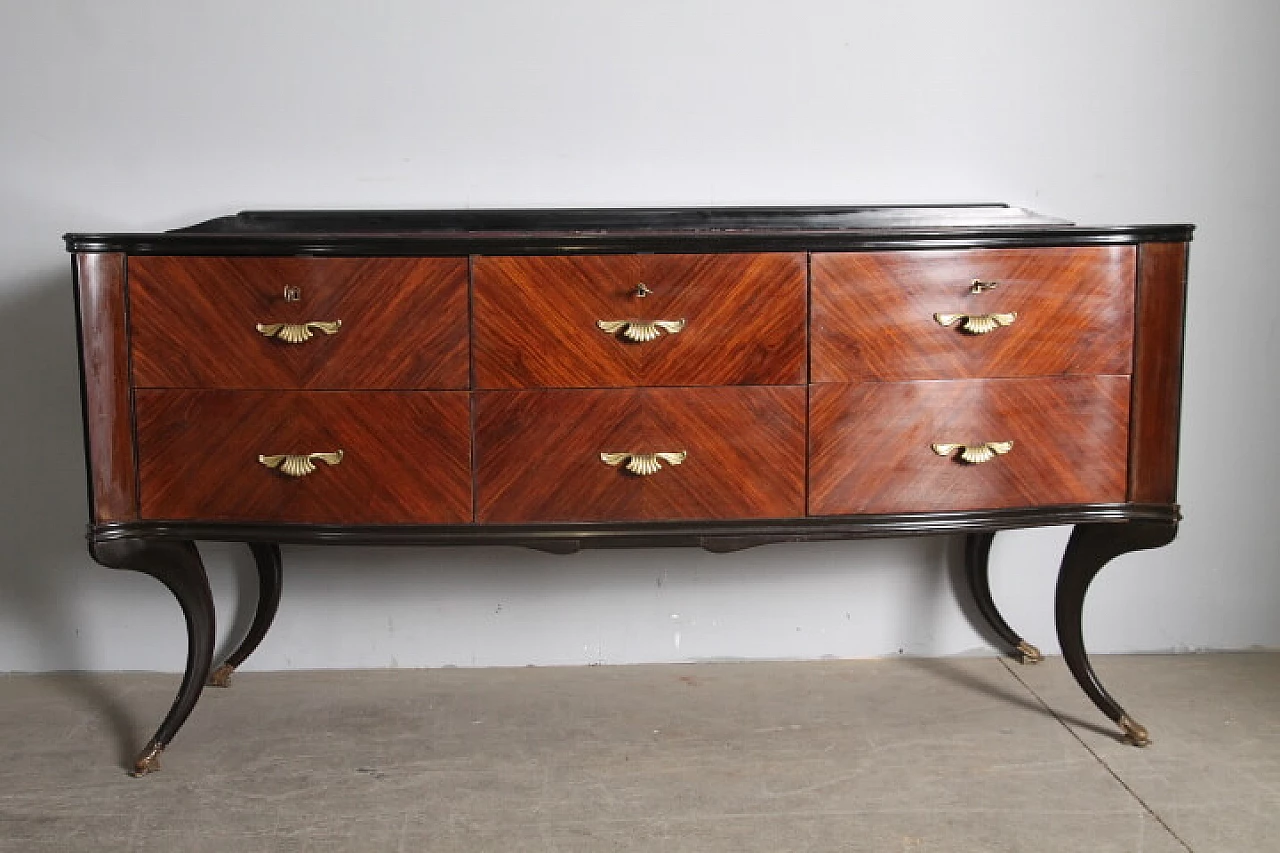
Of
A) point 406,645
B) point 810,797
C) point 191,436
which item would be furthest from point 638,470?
point 406,645

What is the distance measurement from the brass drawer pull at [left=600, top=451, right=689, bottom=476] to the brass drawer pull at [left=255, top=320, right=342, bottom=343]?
1.63 ft

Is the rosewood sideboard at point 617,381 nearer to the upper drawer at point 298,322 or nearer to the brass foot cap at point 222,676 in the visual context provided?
the upper drawer at point 298,322

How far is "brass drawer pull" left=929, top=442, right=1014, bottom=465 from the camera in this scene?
6.42 feet

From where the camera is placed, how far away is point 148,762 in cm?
206

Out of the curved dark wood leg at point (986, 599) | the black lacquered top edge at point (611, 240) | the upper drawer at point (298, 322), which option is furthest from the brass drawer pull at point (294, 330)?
the curved dark wood leg at point (986, 599)

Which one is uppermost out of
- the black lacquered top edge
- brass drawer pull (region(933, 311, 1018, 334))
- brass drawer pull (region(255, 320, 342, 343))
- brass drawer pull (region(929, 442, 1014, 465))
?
the black lacquered top edge

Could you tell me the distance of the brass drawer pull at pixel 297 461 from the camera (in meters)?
1.92

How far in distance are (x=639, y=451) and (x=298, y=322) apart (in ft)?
1.99

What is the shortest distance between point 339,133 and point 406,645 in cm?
114

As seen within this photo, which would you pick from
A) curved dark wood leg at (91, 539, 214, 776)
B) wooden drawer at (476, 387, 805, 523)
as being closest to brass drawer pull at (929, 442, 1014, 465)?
wooden drawer at (476, 387, 805, 523)

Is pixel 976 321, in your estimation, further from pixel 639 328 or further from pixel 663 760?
pixel 663 760

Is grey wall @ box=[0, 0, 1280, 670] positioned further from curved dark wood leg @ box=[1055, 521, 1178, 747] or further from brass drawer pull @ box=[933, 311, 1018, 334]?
brass drawer pull @ box=[933, 311, 1018, 334]

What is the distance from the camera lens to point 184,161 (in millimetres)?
2463

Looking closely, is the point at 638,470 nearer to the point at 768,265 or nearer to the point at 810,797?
the point at 768,265
